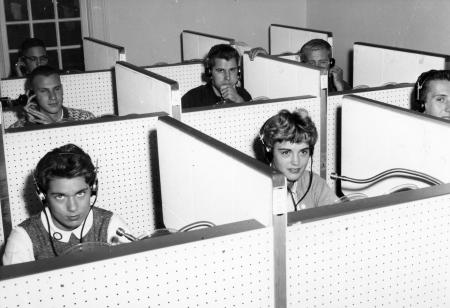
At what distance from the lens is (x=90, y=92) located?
4188 millimetres

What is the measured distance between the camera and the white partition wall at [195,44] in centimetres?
518

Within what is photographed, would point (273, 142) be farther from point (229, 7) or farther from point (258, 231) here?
point (229, 7)

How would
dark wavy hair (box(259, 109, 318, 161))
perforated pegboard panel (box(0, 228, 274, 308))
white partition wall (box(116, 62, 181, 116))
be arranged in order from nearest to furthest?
1. perforated pegboard panel (box(0, 228, 274, 308))
2. dark wavy hair (box(259, 109, 318, 161))
3. white partition wall (box(116, 62, 181, 116))

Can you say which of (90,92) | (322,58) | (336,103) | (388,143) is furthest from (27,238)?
(322,58)

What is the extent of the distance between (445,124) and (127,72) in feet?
5.91

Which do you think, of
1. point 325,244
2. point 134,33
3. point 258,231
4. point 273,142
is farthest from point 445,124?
point 134,33

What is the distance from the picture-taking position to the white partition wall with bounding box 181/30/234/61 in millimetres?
5176

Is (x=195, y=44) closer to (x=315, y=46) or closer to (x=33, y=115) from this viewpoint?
(x=315, y=46)

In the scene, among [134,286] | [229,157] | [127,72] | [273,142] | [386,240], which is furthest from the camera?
[127,72]

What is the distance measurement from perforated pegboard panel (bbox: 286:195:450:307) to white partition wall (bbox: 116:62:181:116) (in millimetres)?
1328

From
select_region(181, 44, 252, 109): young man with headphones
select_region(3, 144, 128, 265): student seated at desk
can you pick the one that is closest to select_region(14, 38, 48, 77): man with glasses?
select_region(181, 44, 252, 109): young man with headphones

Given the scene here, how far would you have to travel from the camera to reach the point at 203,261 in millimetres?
1379

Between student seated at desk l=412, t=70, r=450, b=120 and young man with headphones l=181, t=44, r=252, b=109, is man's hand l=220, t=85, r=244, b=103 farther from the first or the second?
student seated at desk l=412, t=70, r=450, b=120

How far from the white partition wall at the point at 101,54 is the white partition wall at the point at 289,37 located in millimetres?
1659
